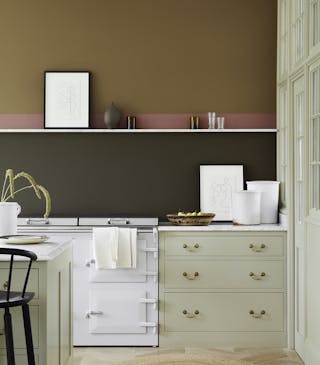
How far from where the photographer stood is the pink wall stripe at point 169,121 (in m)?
6.48

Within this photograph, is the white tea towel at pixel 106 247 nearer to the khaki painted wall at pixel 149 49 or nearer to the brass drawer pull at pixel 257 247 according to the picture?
the brass drawer pull at pixel 257 247

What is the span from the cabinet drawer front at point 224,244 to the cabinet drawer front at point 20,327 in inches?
76.8

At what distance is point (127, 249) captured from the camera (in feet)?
18.6

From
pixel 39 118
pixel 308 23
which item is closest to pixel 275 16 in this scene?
pixel 308 23

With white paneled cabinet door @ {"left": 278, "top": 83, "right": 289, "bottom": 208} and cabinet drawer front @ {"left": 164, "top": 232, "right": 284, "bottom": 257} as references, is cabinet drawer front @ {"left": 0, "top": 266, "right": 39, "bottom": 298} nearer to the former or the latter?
cabinet drawer front @ {"left": 164, "top": 232, "right": 284, "bottom": 257}

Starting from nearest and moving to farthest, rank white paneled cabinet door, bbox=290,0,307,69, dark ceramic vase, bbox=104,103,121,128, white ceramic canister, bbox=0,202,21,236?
white ceramic canister, bbox=0,202,21,236, white paneled cabinet door, bbox=290,0,307,69, dark ceramic vase, bbox=104,103,121,128

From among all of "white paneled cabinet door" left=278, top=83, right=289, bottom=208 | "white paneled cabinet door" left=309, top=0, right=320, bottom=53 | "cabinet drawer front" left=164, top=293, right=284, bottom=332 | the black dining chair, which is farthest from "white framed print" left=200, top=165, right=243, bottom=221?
the black dining chair

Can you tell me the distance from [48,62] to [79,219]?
1474 mm

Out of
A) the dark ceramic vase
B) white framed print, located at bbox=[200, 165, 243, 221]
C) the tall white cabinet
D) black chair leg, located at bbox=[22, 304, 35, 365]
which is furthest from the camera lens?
white framed print, located at bbox=[200, 165, 243, 221]

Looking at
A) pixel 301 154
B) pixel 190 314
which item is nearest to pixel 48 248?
pixel 190 314

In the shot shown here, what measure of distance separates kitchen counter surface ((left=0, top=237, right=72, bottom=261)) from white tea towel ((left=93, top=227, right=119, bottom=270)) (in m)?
0.85

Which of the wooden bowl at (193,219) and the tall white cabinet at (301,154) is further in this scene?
the wooden bowl at (193,219)

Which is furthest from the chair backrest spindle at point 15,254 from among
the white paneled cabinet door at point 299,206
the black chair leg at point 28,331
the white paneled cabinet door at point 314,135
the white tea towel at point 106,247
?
the white paneled cabinet door at point 299,206

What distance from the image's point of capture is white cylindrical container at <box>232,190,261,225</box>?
6.08 metres
